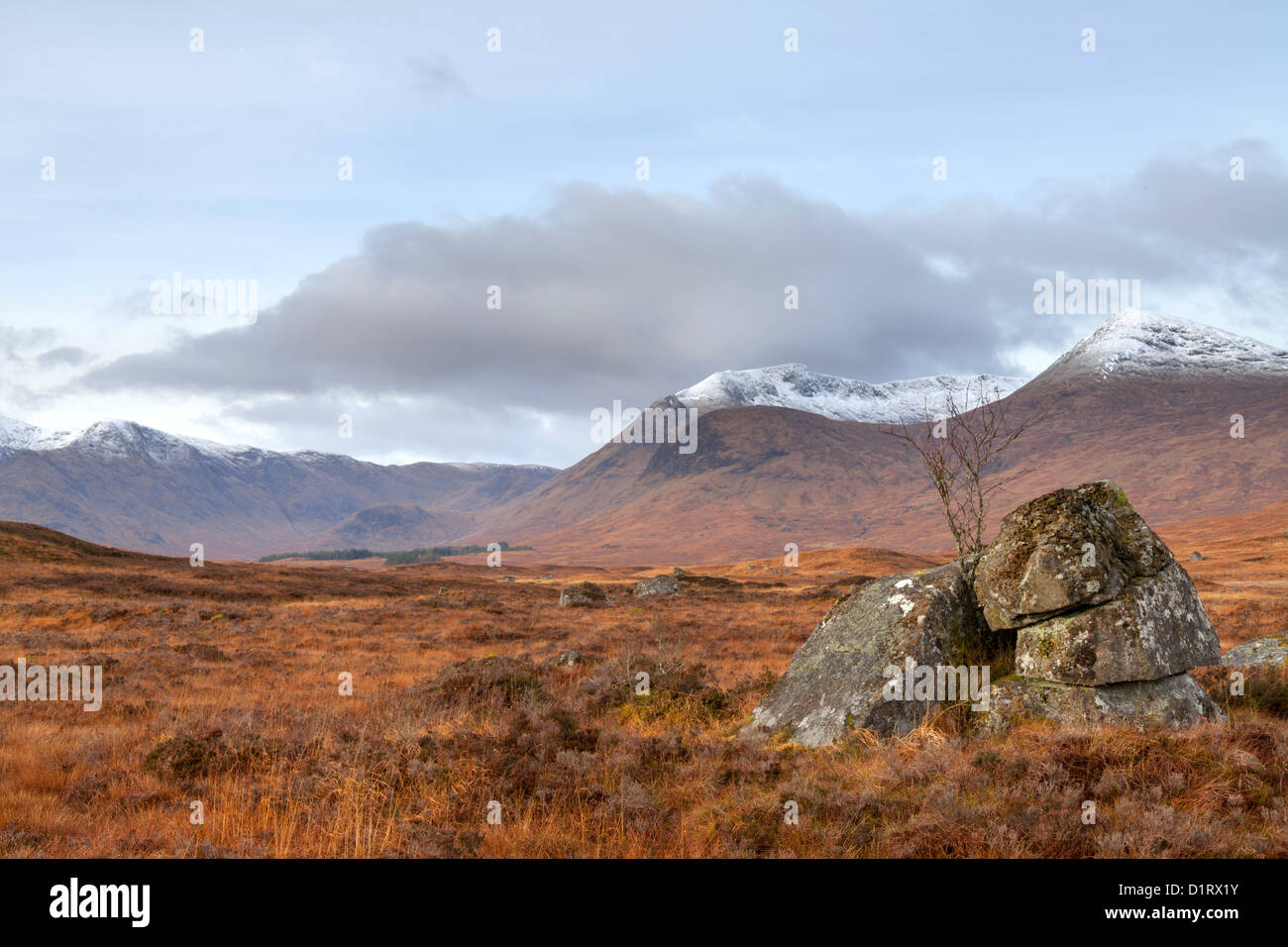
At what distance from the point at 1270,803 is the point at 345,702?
14.1 m

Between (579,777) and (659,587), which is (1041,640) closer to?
→ (579,777)

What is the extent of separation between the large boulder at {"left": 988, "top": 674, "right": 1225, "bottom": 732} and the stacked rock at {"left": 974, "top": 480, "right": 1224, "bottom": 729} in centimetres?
1

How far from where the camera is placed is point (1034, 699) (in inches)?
368

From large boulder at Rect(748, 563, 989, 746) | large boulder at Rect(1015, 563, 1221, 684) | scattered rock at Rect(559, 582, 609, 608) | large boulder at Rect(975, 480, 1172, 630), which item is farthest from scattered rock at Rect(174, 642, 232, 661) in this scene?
scattered rock at Rect(559, 582, 609, 608)

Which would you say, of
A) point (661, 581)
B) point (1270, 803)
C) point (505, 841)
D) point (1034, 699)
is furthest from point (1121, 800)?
point (661, 581)

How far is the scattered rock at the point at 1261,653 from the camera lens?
1419 centimetres

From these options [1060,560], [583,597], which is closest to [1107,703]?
[1060,560]

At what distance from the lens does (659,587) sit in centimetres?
5453

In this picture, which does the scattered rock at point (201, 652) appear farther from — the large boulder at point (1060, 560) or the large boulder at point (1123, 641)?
the large boulder at point (1123, 641)

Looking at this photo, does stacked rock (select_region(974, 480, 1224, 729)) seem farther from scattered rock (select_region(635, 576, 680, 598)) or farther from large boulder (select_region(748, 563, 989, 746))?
scattered rock (select_region(635, 576, 680, 598))

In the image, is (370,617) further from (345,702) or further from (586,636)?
(345,702)

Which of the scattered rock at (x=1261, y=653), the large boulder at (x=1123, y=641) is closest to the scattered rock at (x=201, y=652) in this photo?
the large boulder at (x=1123, y=641)

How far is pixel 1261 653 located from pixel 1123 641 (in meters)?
8.63

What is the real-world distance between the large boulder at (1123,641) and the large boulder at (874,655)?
1.08m
